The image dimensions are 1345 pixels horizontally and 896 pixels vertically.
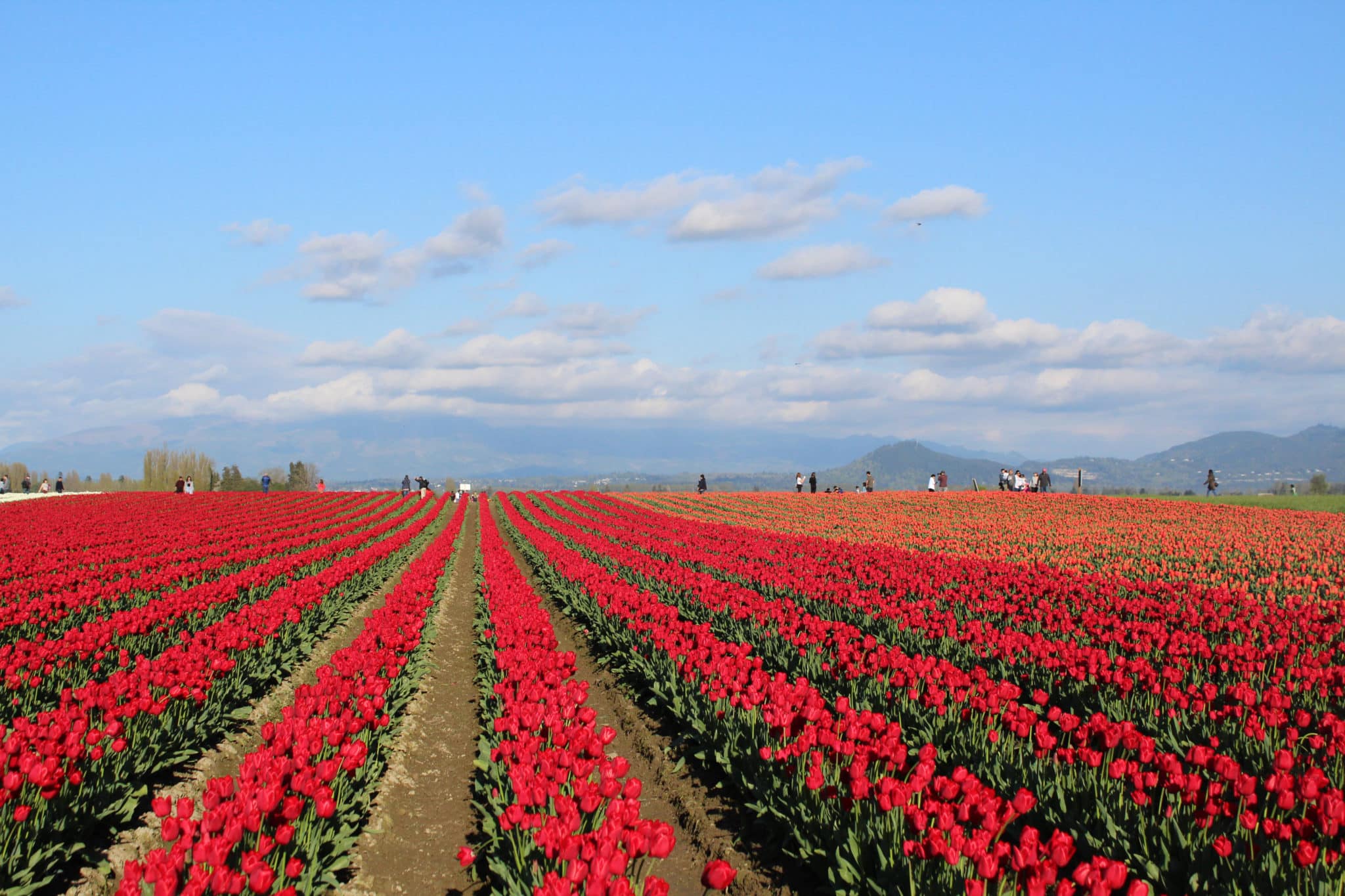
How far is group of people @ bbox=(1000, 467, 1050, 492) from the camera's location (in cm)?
5859

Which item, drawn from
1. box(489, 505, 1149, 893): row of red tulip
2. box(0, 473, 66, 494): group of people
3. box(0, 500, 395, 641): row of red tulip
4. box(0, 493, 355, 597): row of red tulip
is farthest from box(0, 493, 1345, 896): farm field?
box(0, 473, 66, 494): group of people

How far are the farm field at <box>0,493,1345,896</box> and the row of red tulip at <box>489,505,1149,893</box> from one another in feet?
0.10

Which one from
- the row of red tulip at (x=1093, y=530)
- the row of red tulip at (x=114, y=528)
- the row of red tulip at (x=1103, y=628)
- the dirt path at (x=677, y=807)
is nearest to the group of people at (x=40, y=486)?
the row of red tulip at (x=114, y=528)

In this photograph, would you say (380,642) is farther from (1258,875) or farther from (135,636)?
(1258,875)

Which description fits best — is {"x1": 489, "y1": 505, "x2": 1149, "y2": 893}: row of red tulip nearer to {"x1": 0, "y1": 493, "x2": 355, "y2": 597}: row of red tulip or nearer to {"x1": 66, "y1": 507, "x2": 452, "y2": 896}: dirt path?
{"x1": 66, "y1": 507, "x2": 452, "y2": 896}: dirt path

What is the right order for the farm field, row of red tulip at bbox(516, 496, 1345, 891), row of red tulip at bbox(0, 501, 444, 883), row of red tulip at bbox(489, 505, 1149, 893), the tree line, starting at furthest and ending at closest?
1. the tree line
2. row of red tulip at bbox(0, 501, 444, 883)
3. row of red tulip at bbox(516, 496, 1345, 891)
4. the farm field
5. row of red tulip at bbox(489, 505, 1149, 893)

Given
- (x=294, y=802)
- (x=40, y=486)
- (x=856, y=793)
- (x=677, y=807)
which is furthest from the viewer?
(x=40, y=486)

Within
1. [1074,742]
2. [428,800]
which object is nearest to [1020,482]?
[1074,742]

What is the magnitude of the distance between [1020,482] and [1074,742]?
55.9 metres

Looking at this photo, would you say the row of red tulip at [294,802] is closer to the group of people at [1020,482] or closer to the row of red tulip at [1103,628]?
the row of red tulip at [1103,628]

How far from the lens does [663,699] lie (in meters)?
10.5

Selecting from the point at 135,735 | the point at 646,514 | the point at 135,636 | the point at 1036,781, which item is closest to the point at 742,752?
the point at 1036,781

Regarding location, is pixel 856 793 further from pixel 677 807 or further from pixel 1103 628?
pixel 1103 628

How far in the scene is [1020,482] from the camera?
59.2 meters
